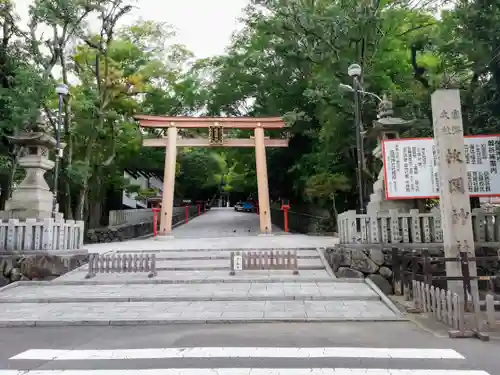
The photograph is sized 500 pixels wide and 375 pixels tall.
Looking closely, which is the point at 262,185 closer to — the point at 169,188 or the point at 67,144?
the point at 169,188

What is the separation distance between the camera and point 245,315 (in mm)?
6750

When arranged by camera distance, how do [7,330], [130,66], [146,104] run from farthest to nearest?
[146,104] → [130,66] → [7,330]

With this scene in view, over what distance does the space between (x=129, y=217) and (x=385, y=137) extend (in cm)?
1892

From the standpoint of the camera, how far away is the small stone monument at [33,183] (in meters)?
11.3

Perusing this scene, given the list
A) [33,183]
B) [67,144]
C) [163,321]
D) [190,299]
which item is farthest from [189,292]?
[67,144]

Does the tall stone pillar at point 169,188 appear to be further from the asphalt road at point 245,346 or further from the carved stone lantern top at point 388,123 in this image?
the asphalt road at point 245,346

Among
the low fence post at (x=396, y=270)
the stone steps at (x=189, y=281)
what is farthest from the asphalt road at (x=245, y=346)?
the stone steps at (x=189, y=281)

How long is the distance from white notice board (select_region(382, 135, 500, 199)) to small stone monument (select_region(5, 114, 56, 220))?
400 inches

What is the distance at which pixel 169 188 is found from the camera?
20703 mm

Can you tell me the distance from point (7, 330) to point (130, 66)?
65.9 feet

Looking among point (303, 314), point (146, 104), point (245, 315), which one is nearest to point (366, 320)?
point (303, 314)

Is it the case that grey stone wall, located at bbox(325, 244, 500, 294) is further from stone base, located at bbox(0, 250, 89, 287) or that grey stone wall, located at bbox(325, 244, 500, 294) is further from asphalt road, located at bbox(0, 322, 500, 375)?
stone base, located at bbox(0, 250, 89, 287)

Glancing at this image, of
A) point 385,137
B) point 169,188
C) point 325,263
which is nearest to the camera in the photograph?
point 325,263

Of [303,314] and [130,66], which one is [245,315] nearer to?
[303,314]
